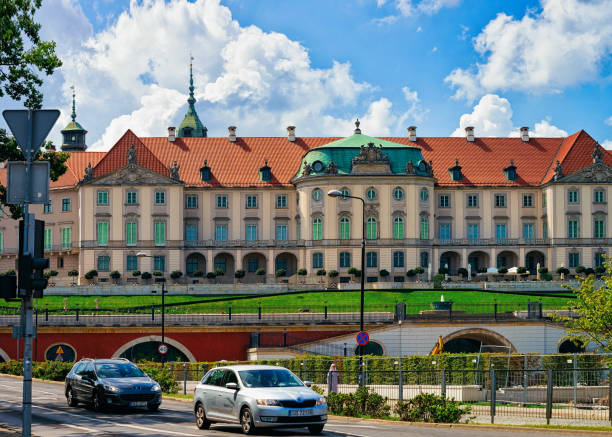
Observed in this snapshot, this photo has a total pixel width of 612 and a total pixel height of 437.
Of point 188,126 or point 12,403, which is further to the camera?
point 188,126

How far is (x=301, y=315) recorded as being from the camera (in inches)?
2463

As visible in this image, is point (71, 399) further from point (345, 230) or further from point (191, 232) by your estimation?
point (191, 232)

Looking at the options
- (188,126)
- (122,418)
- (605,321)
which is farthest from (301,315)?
(188,126)

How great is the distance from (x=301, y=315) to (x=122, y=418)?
35.2 m

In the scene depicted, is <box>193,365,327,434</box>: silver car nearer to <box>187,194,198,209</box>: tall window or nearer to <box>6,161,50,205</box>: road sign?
<box>6,161,50,205</box>: road sign

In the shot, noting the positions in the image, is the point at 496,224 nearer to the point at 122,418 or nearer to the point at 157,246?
the point at 157,246

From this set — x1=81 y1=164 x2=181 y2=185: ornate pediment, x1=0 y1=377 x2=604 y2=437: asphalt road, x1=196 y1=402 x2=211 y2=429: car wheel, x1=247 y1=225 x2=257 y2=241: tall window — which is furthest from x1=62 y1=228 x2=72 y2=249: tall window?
x1=196 y1=402 x2=211 y2=429: car wheel

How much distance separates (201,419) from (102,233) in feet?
240

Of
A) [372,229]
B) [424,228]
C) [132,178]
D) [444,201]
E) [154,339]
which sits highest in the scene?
[132,178]

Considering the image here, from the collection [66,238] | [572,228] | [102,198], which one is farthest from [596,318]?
[66,238]

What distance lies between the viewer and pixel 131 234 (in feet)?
317

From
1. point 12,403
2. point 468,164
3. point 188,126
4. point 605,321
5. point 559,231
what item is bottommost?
point 12,403

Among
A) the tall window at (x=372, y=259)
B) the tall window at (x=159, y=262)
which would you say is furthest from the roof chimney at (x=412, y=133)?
the tall window at (x=159, y=262)

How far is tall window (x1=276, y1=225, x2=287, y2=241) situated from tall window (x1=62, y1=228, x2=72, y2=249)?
2031cm
